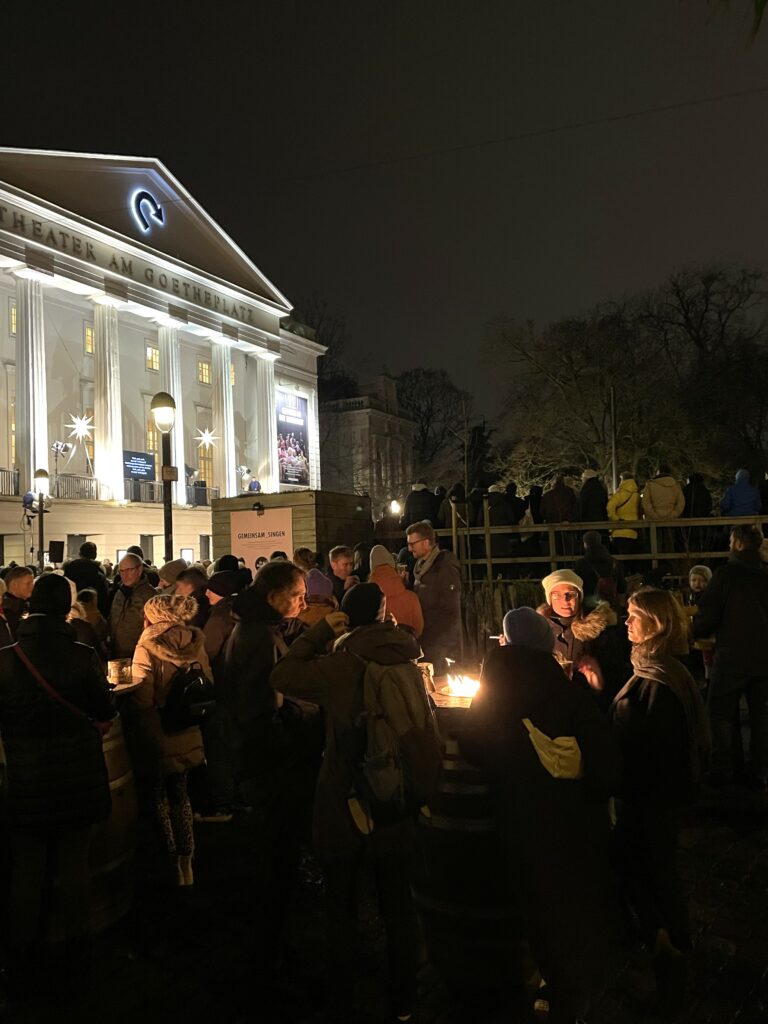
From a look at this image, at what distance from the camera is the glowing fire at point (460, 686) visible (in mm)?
5441

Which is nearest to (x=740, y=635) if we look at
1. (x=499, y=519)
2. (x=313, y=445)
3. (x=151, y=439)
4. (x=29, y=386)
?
(x=499, y=519)

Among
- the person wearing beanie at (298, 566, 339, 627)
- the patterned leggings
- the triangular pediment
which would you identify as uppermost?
the triangular pediment

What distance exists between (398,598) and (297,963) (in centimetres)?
304

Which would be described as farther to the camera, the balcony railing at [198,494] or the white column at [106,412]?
the balcony railing at [198,494]

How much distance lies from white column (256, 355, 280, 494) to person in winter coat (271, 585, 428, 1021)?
4077 cm

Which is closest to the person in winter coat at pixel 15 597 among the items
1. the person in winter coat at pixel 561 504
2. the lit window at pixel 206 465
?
the person in winter coat at pixel 561 504

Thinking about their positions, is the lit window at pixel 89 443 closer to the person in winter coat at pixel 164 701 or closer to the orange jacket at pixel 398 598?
the orange jacket at pixel 398 598

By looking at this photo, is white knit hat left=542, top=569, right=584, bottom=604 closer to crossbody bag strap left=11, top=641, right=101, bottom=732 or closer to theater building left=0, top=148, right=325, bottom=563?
crossbody bag strap left=11, top=641, right=101, bottom=732

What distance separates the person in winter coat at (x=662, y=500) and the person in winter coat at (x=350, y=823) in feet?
32.4

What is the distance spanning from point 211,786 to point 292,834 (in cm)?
354

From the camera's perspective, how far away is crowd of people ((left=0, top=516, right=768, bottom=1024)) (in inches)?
141

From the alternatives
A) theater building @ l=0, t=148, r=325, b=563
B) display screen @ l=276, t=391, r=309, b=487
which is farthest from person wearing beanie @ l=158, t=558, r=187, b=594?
display screen @ l=276, t=391, r=309, b=487

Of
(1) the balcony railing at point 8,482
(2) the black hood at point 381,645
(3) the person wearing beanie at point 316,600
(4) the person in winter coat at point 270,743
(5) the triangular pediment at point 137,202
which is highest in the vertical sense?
(5) the triangular pediment at point 137,202

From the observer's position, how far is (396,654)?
12.6ft
